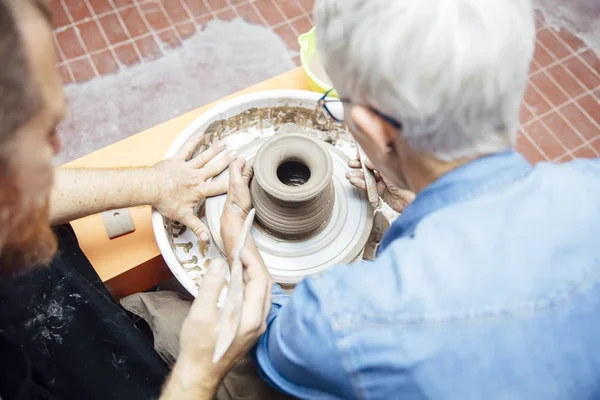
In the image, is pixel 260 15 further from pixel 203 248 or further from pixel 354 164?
pixel 203 248

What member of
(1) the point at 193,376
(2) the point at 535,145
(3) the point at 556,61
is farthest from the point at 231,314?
(3) the point at 556,61

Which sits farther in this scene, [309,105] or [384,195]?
[309,105]

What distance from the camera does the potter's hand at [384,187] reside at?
64.2 inches

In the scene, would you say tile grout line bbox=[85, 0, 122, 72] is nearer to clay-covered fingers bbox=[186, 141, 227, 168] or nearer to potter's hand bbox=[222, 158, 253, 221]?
clay-covered fingers bbox=[186, 141, 227, 168]

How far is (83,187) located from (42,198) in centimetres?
57

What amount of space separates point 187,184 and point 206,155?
14 cm

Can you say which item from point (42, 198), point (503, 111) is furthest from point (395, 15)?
point (42, 198)

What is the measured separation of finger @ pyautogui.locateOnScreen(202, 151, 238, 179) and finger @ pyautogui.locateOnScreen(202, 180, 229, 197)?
0.03 metres

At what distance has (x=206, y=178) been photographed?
5.53 ft

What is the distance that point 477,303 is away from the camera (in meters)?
0.81

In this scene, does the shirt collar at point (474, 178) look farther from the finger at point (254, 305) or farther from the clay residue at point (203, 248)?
the clay residue at point (203, 248)

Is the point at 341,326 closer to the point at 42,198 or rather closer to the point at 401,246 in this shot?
the point at 401,246

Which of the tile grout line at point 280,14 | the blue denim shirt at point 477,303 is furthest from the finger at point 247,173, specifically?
the tile grout line at point 280,14

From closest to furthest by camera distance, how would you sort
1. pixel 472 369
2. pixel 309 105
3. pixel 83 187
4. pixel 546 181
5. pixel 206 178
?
pixel 472 369 → pixel 546 181 → pixel 83 187 → pixel 206 178 → pixel 309 105
